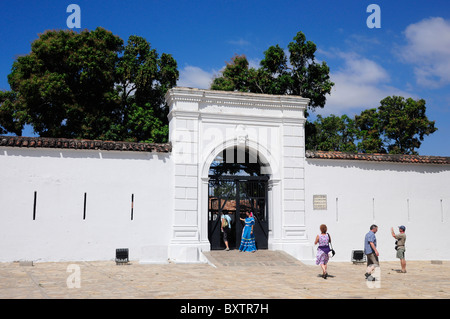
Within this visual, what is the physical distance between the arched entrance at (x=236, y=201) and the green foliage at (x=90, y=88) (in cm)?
883

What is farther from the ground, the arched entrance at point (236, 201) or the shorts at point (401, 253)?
the arched entrance at point (236, 201)

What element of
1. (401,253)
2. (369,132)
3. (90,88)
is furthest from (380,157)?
(369,132)

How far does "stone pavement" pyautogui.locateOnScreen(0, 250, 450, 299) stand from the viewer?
8523 millimetres

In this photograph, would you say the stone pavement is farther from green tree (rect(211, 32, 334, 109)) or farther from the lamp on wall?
green tree (rect(211, 32, 334, 109))

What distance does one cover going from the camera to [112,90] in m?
25.0

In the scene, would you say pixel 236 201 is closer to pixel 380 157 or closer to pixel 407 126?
pixel 380 157

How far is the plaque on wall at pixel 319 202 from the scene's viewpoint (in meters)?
16.4

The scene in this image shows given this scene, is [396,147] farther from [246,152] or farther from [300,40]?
[246,152]

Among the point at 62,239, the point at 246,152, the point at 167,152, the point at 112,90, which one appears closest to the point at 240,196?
the point at 246,152

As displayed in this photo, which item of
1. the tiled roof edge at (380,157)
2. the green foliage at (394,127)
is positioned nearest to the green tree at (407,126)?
the green foliage at (394,127)

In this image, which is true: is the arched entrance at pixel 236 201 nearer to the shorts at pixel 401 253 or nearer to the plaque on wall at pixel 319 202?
the plaque on wall at pixel 319 202

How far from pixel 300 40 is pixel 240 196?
42.8 ft

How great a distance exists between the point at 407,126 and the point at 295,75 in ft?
42.0

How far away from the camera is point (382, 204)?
17125 mm
